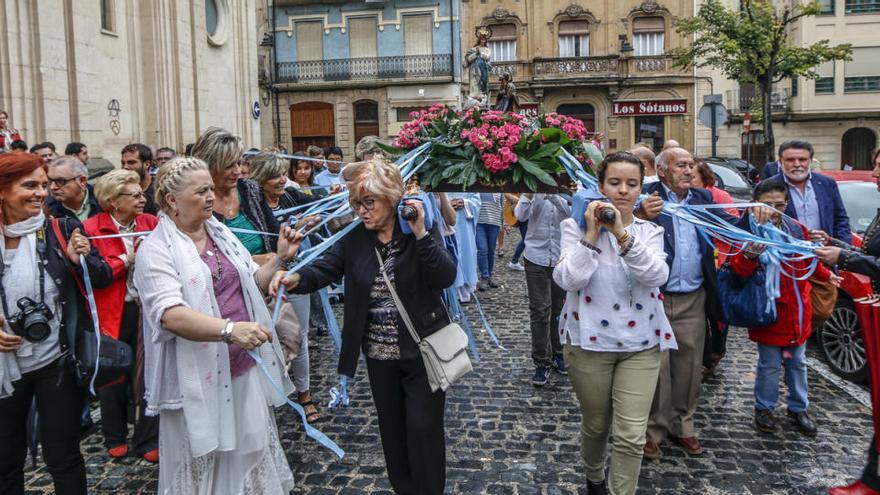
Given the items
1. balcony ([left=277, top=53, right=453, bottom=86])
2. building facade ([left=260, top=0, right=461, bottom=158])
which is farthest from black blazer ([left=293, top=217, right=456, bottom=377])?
balcony ([left=277, top=53, right=453, bottom=86])

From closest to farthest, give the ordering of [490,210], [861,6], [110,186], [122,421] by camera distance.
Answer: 1. [110,186]
2. [122,421]
3. [490,210]
4. [861,6]

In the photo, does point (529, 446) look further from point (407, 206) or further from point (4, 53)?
point (4, 53)

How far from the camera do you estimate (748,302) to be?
5203mm

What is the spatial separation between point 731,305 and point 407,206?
10.0 feet

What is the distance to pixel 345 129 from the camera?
32.9 m

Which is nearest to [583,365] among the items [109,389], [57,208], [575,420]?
[575,420]

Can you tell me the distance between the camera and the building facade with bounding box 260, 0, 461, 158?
31.4 meters

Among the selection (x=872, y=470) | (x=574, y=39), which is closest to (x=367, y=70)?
(x=574, y=39)

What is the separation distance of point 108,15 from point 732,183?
42.6 ft

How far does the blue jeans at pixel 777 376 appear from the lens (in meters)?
5.34

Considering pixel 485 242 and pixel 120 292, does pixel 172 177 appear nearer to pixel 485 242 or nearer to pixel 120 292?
pixel 120 292

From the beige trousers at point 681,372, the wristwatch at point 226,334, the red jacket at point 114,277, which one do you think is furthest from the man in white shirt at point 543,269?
the wristwatch at point 226,334

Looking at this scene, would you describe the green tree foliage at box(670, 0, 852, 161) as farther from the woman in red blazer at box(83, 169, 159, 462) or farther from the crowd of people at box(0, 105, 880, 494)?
the woman in red blazer at box(83, 169, 159, 462)

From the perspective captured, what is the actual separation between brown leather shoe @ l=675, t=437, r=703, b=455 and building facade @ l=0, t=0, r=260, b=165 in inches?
414
